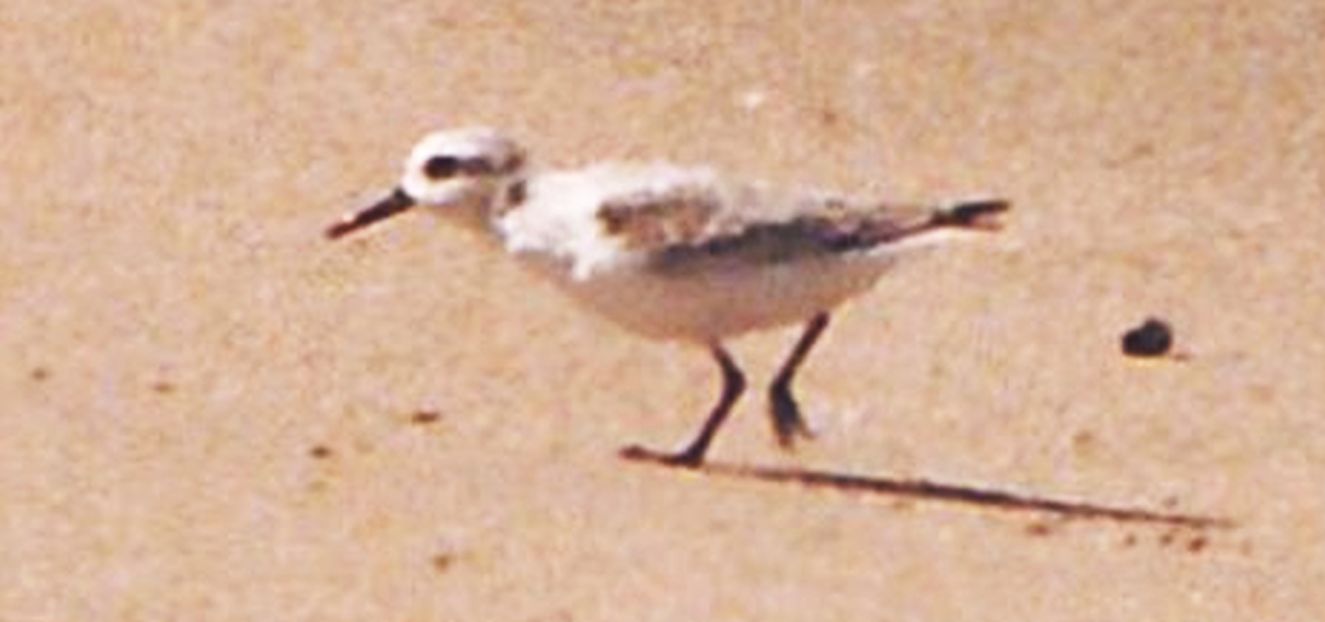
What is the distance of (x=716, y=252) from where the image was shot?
400 inches

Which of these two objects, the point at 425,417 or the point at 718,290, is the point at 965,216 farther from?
the point at 425,417

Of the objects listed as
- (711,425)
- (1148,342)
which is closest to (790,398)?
(711,425)

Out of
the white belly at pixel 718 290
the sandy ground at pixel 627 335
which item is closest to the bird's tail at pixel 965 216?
the white belly at pixel 718 290

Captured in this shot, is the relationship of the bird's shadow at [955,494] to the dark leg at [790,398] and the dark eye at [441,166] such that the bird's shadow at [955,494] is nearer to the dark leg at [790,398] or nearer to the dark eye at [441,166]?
the dark leg at [790,398]

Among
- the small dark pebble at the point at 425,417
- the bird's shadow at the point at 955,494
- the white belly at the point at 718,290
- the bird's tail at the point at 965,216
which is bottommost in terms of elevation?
the bird's shadow at the point at 955,494

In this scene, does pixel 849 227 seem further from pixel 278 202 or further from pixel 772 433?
pixel 278 202

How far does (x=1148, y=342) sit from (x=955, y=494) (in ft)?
4.15

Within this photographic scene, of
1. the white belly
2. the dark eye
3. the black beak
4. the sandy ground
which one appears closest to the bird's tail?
the white belly

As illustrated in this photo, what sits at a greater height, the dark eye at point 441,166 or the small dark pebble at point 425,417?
the dark eye at point 441,166

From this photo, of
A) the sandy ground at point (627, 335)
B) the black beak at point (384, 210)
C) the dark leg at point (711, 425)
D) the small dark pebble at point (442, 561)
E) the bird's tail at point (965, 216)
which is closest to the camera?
the small dark pebble at point (442, 561)

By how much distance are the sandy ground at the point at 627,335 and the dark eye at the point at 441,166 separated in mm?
375

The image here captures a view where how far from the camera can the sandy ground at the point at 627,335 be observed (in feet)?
30.1

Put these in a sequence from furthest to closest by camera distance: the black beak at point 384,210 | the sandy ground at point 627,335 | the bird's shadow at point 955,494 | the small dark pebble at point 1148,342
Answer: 1. the small dark pebble at point 1148,342
2. the black beak at point 384,210
3. the bird's shadow at point 955,494
4. the sandy ground at point 627,335

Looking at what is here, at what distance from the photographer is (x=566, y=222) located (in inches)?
404
